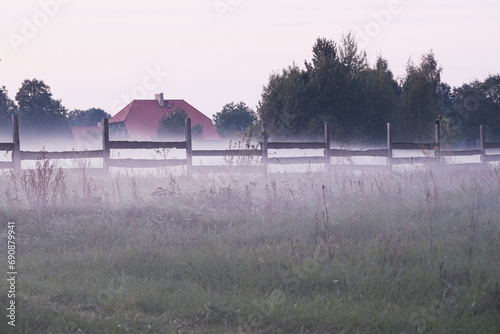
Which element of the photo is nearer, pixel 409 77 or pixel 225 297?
pixel 225 297

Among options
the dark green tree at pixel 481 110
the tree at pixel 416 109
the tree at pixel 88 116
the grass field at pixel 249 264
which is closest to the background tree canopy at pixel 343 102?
the tree at pixel 416 109

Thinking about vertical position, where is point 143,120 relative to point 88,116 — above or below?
below

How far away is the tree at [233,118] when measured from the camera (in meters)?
52.4

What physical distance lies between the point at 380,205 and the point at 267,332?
4.33m

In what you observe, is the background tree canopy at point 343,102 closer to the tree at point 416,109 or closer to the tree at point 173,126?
the tree at point 416,109

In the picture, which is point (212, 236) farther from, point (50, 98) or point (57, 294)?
point (50, 98)

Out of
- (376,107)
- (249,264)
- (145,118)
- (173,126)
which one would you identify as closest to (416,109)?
(376,107)

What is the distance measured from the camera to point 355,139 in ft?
106

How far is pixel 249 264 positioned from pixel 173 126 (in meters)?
33.3

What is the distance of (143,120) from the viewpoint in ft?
159

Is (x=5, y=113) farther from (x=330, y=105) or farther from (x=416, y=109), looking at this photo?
(x=416, y=109)

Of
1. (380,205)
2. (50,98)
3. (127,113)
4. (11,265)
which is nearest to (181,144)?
(380,205)

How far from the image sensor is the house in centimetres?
4753

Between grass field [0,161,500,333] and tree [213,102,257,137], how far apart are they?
145 feet
